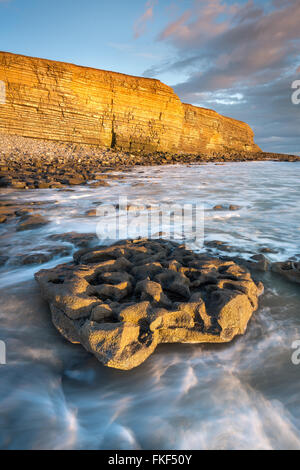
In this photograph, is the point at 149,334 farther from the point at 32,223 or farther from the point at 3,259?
the point at 32,223

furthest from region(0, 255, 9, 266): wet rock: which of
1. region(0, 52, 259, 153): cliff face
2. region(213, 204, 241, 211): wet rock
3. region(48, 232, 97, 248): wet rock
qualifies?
region(0, 52, 259, 153): cliff face

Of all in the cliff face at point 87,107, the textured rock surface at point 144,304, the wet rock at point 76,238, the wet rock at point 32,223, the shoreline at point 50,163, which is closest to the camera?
the textured rock surface at point 144,304

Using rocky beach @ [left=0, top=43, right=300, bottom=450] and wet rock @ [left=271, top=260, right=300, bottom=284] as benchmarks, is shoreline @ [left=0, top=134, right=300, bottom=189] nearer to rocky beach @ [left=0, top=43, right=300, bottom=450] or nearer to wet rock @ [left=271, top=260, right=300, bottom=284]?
rocky beach @ [left=0, top=43, right=300, bottom=450]

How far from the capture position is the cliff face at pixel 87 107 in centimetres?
1867

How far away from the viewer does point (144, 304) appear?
173cm

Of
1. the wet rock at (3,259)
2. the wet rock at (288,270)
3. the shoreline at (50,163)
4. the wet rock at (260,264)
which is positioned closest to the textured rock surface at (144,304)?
the wet rock at (260,264)

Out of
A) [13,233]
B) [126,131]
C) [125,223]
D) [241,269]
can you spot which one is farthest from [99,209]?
[126,131]

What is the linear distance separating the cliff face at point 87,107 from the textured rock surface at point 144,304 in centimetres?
2063

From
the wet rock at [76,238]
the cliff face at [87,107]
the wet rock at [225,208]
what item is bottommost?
the wet rock at [76,238]

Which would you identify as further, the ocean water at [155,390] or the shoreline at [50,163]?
the shoreline at [50,163]

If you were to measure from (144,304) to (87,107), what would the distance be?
2272 centimetres

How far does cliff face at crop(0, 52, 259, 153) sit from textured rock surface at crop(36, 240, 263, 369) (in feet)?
67.7

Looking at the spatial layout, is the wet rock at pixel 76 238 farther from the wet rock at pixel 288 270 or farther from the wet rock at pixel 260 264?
the wet rock at pixel 288 270
